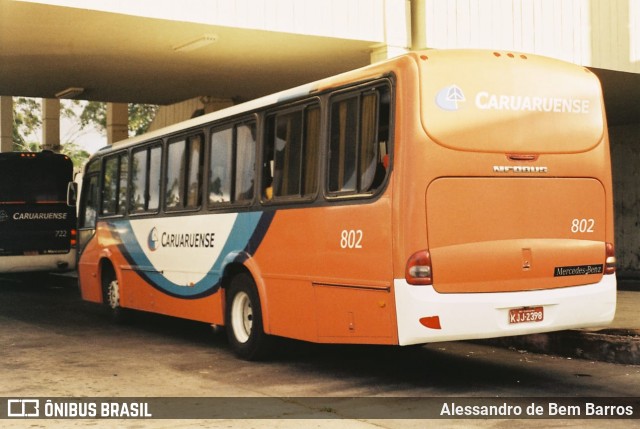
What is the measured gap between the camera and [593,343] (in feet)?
33.6

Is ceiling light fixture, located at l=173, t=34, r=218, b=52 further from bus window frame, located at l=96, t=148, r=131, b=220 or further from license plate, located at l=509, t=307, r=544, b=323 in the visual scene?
license plate, located at l=509, t=307, r=544, b=323

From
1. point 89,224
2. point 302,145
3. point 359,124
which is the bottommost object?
point 89,224

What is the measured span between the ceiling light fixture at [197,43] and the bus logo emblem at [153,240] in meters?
3.02

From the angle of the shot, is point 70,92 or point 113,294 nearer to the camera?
point 113,294

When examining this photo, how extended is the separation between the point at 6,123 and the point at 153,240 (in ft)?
73.4

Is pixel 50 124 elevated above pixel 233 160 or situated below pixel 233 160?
above

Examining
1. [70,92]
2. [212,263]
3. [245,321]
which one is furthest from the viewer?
[70,92]

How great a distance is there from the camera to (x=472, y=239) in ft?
26.7

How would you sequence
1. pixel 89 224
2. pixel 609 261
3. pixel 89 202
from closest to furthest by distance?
1. pixel 609 261
2. pixel 89 224
3. pixel 89 202

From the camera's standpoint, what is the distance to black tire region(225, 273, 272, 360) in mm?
10164

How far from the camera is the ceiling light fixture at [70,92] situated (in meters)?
19.8

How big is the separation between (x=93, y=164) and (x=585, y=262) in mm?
9203

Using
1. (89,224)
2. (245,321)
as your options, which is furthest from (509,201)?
(89,224)

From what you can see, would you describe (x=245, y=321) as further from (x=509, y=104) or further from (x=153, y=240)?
(x=509, y=104)
